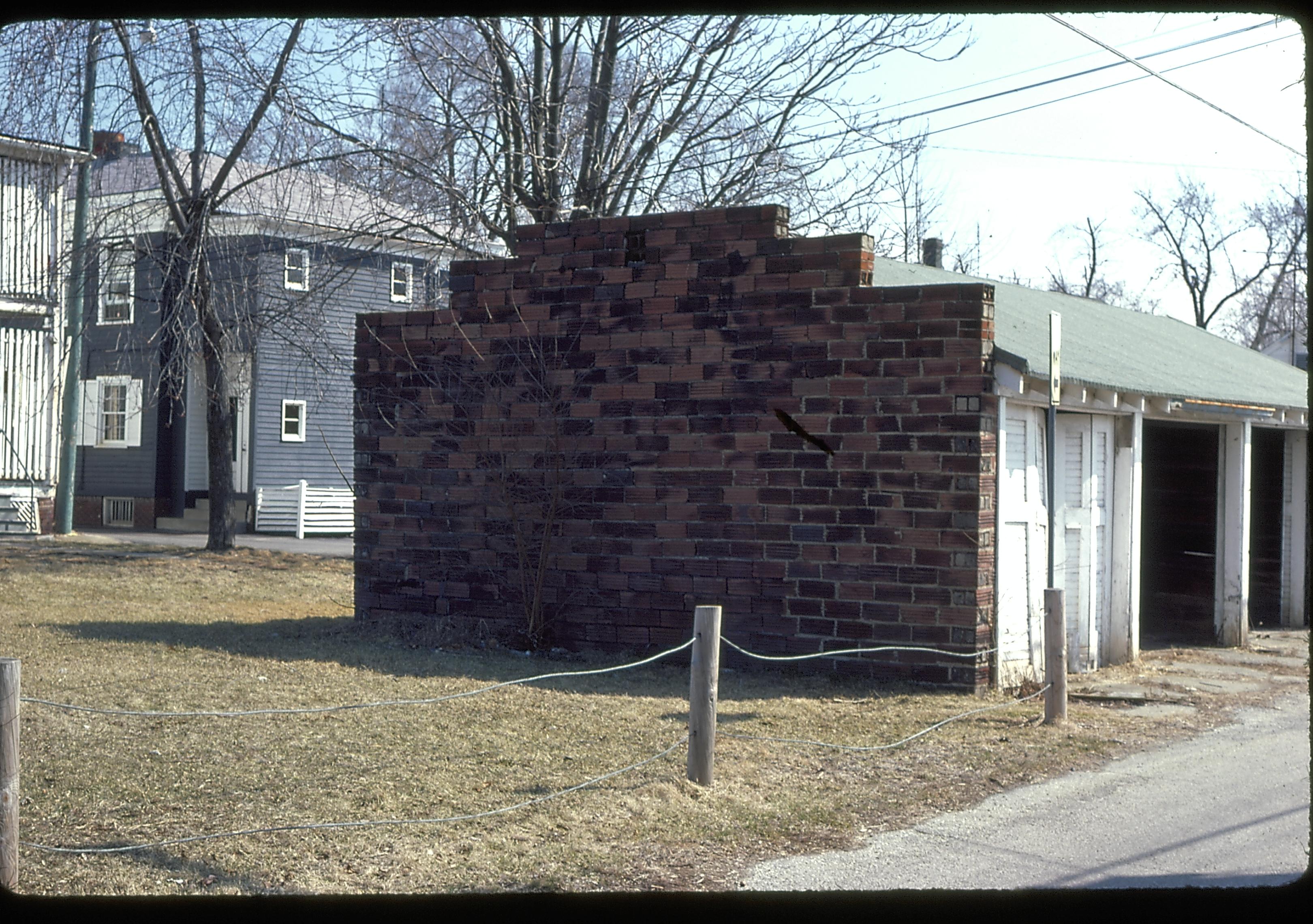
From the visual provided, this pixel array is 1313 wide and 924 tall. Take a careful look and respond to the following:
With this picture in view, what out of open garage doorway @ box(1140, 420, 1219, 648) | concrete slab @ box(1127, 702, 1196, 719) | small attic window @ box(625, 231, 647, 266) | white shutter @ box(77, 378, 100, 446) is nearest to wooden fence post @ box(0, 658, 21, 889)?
small attic window @ box(625, 231, 647, 266)

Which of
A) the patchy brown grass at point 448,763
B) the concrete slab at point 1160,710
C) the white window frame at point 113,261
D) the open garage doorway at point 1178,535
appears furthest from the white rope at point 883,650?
the white window frame at point 113,261

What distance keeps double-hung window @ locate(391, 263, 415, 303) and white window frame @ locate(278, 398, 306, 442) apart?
3160 millimetres

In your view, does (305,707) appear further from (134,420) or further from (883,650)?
(134,420)

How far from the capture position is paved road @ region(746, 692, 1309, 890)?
5871mm

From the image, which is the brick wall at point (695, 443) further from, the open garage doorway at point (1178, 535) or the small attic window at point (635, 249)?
the open garage doorway at point (1178, 535)

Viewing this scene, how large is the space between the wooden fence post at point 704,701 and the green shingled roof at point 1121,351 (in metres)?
3.98

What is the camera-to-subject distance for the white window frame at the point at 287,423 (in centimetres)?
2948

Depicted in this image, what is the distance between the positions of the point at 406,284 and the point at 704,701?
24.5m

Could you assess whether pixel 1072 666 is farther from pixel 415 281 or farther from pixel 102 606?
pixel 415 281

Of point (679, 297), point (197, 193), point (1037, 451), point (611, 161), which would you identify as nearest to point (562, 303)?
point (679, 297)

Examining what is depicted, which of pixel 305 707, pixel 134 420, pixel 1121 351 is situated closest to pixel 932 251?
pixel 1121 351

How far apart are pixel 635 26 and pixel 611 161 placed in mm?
1990

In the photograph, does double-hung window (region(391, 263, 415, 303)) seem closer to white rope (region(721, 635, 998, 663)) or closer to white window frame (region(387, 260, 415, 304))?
white window frame (region(387, 260, 415, 304))

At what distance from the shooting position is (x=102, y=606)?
14.4 metres
